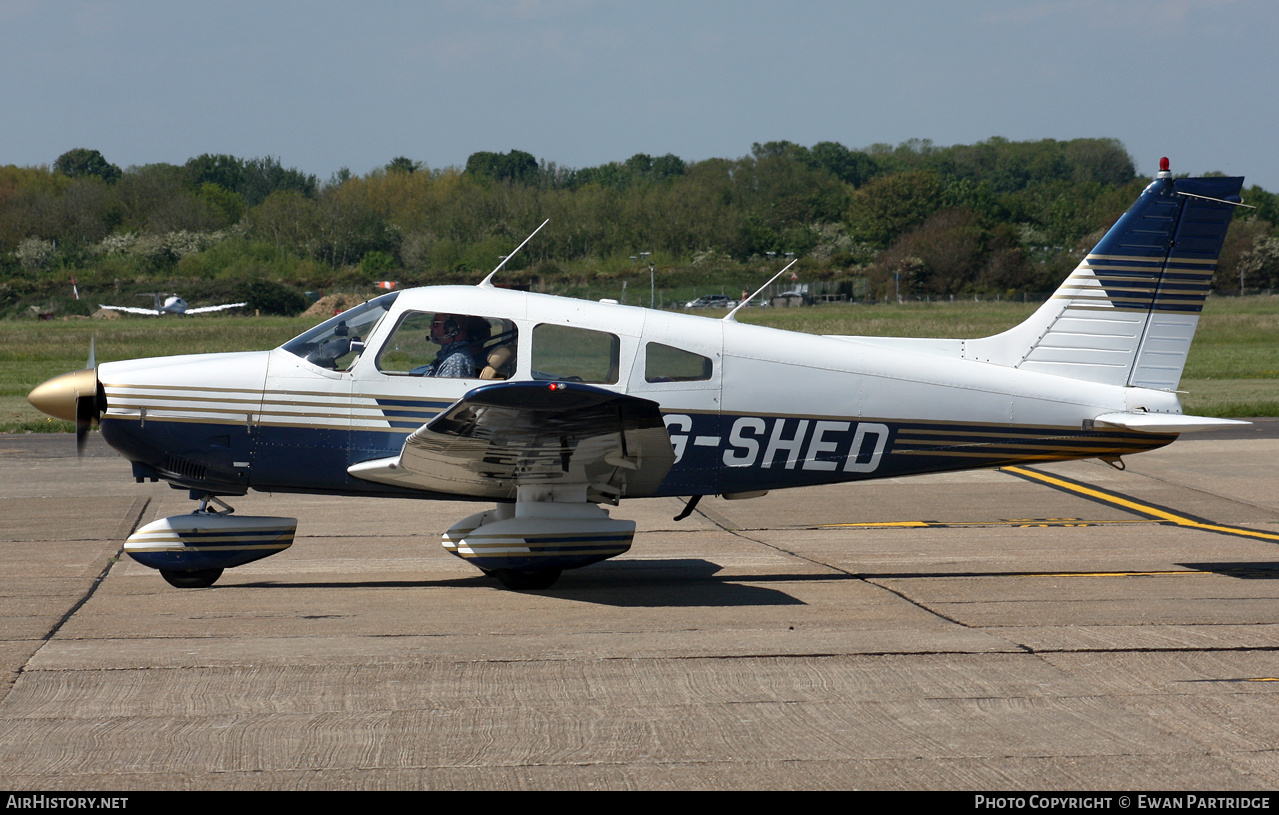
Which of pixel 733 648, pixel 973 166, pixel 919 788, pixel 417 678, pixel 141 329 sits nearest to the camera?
pixel 919 788

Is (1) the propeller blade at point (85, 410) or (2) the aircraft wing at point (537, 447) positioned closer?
(2) the aircraft wing at point (537, 447)

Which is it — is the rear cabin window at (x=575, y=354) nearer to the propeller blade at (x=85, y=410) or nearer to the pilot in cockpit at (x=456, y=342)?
the pilot in cockpit at (x=456, y=342)

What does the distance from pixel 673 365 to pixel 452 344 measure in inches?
63.2

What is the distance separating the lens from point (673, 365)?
786cm

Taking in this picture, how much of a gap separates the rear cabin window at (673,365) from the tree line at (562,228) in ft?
165

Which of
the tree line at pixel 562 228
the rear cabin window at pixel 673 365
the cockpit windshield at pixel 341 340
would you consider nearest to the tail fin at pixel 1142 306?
the rear cabin window at pixel 673 365

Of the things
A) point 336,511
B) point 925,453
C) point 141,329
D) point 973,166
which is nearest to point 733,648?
point 925,453

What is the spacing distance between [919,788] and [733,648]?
2.14m

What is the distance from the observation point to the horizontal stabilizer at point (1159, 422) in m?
7.75

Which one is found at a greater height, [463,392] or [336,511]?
[463,392]

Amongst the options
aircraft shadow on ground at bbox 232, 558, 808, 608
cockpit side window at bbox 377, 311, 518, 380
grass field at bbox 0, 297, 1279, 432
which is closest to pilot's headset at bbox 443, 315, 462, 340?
cockpit side window at bbox 377, 311, 518, 380

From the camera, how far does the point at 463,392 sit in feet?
25.4

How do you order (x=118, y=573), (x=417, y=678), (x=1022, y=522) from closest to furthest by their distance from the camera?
(x=417, y=678)
(x=118, y=573)
(x=1022, y=522)

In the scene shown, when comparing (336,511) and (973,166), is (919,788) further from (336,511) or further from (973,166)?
(973,166)
